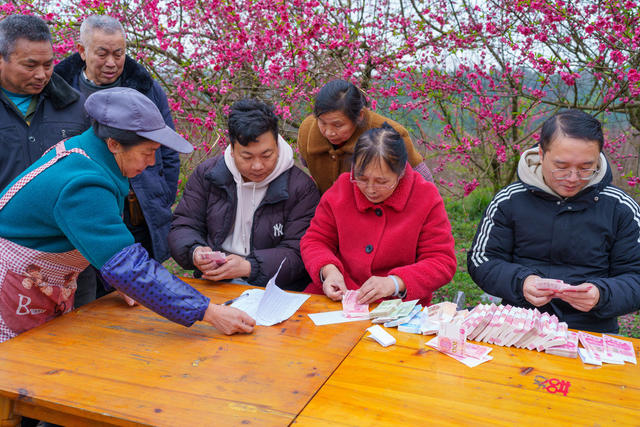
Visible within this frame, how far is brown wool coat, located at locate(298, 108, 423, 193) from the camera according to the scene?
3125mm

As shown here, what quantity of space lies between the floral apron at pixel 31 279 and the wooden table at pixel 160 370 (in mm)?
103

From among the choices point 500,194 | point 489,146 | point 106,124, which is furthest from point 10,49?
point 489,146

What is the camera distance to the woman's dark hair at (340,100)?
9.56 feet

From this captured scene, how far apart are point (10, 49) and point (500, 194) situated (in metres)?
2.54

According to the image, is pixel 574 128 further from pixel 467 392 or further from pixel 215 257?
pixel 215 257

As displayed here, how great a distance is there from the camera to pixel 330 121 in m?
2.96

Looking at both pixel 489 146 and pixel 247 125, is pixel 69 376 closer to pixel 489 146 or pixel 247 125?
pixel 247 125

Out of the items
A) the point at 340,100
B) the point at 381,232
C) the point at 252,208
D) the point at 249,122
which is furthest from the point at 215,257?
the point at 340,100

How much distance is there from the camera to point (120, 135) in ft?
6.42

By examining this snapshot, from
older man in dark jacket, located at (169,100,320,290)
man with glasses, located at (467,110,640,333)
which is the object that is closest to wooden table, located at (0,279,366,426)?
older man in dark jacket, located at (169,100,320,290)

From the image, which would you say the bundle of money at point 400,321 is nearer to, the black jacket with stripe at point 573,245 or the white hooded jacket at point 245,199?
the black jacket with stripe at point 573,245

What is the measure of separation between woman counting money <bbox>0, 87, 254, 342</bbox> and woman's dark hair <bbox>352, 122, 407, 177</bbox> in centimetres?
82

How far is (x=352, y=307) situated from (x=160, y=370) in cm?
87

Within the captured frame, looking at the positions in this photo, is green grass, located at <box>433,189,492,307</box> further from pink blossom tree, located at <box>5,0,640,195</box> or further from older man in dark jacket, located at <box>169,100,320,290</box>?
older man in dark jacket, located at <box>169,100,320,290</box>
